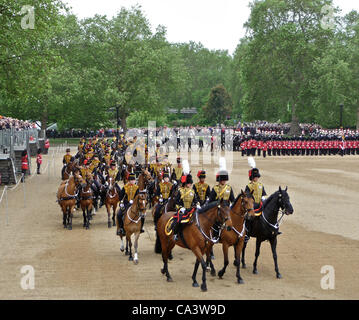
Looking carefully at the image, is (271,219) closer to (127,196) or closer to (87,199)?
(127,196)

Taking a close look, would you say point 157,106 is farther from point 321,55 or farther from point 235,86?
point 235,86

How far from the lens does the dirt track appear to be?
10.1 metres

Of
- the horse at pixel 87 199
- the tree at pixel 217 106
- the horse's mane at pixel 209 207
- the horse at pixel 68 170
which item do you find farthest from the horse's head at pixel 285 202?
the tree at pixel 217 106

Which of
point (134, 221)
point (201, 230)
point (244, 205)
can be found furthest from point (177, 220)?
point (134, 221)

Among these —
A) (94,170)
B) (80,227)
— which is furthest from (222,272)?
(94,170)

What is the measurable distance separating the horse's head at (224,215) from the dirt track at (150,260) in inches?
52.3

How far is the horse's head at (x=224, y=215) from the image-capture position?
984 centimetres

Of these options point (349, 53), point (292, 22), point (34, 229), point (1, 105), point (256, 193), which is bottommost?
point (34, 229)

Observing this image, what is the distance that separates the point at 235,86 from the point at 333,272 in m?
100

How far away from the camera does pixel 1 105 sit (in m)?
59.9

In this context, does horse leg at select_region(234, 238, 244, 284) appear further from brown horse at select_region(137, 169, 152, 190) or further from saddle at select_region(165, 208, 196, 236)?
brown horse at select_region(137, 169, 152, 190)

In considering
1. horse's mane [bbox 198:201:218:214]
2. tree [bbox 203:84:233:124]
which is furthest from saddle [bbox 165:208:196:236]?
tree [bbox 203:84:233:124]

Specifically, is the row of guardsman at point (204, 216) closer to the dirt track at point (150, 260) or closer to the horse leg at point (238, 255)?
the horse leg at point (238, 255)

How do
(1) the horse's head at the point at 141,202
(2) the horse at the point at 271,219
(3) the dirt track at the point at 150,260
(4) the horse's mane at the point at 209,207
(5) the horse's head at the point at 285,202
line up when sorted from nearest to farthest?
(3) the dirt track at the point at 150,260 → (4) the horse's mane at the point at 209,207 → (5) the horse's head at the point at 285,202 → (2) the horse at the point at 271,219 → (1) the horse's head at the point at 141,202
